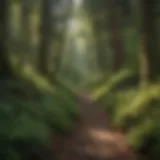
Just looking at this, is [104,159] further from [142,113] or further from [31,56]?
[31,56]

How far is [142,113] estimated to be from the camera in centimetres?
1191

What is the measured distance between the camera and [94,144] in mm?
11711

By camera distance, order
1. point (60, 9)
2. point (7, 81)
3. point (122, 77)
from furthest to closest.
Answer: point (60, 9) < point (122, 77) < point (7, 81)

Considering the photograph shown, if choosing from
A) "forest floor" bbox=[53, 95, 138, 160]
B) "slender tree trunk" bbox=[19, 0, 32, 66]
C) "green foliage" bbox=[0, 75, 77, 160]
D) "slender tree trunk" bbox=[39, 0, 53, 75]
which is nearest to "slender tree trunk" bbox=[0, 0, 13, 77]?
"green foliage" bbox=[0, 75, 77, 160]

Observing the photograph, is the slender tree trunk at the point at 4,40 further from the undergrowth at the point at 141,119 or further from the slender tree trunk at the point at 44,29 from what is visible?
the slender tree trunk at the point at 44,29

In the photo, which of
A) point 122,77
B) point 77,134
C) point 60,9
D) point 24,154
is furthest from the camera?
point 60,9

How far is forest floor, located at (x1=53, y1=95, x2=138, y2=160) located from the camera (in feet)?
33.8

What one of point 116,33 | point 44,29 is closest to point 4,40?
point 44,29

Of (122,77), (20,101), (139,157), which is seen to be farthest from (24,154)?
(122,77)

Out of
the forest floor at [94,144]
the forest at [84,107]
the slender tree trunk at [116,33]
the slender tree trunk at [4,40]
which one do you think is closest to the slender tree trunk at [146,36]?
the forest at [84,107]

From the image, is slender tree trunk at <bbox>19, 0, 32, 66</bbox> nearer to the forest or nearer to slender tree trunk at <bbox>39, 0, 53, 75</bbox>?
the forest

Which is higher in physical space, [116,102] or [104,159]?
[116,102]

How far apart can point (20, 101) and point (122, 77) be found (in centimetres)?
987

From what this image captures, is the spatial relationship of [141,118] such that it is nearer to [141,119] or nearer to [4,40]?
[141,119]
